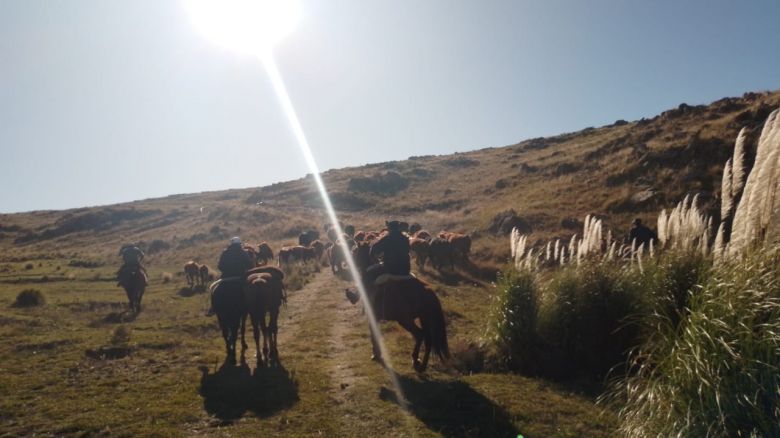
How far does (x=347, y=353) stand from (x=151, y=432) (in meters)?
5.44

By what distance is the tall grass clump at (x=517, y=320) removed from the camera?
9383mm

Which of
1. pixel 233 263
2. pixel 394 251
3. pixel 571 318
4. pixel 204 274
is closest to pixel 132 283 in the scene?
pixel 204 274

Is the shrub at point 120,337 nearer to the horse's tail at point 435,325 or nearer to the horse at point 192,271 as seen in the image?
the horse's tail at point 435,325

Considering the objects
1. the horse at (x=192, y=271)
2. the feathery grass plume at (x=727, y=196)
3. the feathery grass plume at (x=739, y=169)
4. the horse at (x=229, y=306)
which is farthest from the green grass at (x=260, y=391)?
the horse at (x=192, y=271)

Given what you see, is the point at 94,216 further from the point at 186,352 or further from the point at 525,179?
the point at 186,352

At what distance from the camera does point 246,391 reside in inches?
372

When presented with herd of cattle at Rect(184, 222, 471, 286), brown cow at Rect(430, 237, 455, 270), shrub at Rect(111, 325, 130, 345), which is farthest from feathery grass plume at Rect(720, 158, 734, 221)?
brown cow at Rect(430, 237, 455, 270)

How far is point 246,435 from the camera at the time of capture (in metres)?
7.29

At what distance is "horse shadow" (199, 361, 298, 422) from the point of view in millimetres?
8406

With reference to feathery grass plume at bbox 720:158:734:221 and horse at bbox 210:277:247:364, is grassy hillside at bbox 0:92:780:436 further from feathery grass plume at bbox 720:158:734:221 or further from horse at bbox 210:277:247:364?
horse at bbox 210:277:247:364

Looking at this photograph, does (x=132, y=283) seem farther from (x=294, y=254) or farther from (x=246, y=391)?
(x=294, y=254)

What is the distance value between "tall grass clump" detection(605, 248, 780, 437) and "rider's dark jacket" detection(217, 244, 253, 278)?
361 inches

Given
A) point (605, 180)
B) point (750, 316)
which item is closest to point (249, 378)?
point (750, 316)

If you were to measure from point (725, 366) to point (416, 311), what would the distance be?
594cm
